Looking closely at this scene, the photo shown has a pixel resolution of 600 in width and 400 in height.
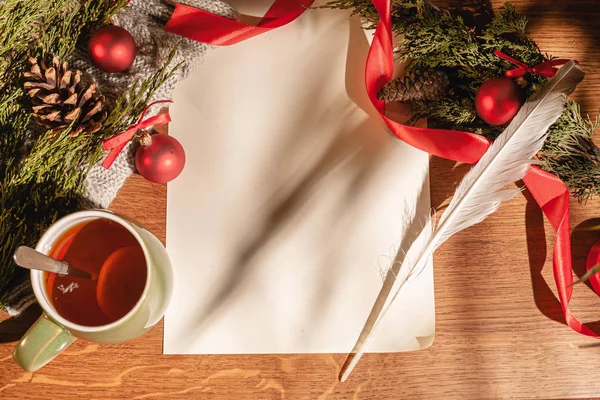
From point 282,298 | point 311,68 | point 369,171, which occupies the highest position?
point 311,68

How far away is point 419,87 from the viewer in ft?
2.29

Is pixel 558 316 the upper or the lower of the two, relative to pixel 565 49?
lower

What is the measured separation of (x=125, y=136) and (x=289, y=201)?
0.23 metres

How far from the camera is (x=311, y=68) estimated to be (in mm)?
752

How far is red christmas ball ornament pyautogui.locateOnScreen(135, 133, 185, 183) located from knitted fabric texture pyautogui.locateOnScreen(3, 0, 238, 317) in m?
0.03

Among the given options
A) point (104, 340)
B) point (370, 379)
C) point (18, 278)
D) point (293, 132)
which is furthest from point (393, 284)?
point (18, 278)

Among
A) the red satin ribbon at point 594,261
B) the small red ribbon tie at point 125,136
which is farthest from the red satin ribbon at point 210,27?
the red satin ribbon at point 594,261

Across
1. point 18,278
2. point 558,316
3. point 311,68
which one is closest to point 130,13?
point 311,68

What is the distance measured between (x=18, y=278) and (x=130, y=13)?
0.37 m

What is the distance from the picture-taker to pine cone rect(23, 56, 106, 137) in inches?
25.2

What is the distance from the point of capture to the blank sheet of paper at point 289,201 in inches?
28.0

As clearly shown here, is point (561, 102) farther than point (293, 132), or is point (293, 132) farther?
point (293, 132)

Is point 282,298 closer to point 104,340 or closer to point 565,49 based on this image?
point 104,340

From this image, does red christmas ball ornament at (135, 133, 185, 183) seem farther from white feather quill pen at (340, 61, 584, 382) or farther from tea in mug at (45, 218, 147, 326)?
white feather quill pen at (340, 61, 584, 382)
